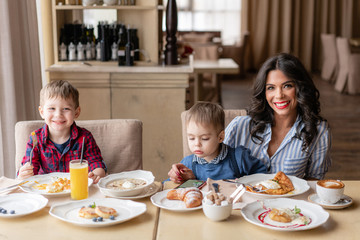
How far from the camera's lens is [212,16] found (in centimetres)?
1053

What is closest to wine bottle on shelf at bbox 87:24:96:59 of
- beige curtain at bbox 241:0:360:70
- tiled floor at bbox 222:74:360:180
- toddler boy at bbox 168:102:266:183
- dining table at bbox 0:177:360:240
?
tiled floor at bbox 222:74:360:180

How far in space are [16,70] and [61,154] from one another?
101cm

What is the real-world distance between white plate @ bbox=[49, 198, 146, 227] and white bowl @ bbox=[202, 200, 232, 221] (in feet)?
0.62

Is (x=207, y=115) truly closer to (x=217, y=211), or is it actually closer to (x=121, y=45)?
(x=217, y=211)

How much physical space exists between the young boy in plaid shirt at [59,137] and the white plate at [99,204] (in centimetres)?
47

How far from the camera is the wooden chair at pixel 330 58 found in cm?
858

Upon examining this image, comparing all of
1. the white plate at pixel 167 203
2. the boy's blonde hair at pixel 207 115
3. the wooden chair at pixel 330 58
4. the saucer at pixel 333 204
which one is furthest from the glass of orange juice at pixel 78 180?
the wooden chair at pixel 330 58

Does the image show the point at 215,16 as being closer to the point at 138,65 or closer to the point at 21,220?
the point at 138,65

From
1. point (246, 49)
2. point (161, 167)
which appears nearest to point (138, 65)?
point (161, 167)

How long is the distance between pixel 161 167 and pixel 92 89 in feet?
2.41

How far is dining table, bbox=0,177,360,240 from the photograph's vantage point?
1288 mm

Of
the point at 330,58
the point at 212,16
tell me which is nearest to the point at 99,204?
the point at 330,58

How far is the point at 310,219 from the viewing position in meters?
1.38

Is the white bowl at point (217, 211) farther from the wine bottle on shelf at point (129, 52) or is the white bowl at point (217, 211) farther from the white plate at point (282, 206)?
the wine bottle on shelf at point (129, 52)
